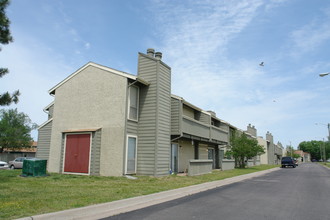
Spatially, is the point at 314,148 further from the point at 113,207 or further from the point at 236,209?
the point at 113,207

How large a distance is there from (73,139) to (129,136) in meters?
3.96

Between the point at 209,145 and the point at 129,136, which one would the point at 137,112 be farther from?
the point at 209,145

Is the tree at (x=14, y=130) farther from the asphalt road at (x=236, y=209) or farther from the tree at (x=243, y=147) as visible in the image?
the asphalt road at (x=236, y=209)

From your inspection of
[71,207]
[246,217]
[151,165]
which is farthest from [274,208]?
[151,165]

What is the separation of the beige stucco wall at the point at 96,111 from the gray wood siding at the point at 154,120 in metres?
1.58

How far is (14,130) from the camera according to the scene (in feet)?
172

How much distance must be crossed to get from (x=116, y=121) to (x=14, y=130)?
45321 mm

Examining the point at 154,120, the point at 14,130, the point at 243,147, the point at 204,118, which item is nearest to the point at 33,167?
the point at 154,120

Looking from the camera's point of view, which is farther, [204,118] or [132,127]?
[204,118]

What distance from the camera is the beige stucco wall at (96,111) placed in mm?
15930

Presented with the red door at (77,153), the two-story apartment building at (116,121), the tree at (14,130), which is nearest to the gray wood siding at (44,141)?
the two-story apartment building at (116,121)

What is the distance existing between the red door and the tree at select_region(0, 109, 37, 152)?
137ft

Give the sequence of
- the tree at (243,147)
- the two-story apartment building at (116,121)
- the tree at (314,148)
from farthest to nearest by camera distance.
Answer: the tree at (314,148)
the tree at (243,147)
the two-story apartment building at (116,121)

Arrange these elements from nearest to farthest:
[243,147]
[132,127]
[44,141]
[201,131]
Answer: [132,127] < [44,141] < [201,131] < [243,147]
